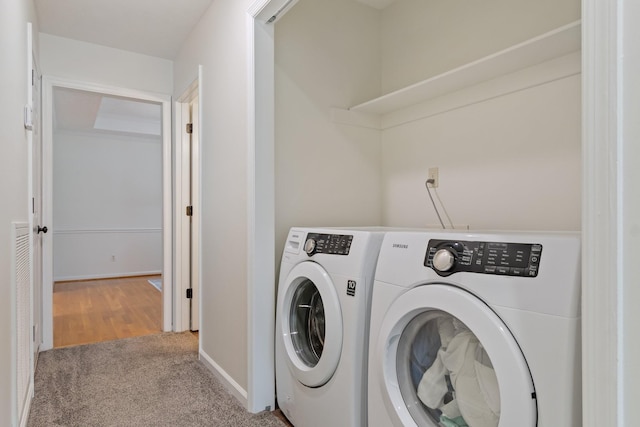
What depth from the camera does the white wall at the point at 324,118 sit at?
2115mm

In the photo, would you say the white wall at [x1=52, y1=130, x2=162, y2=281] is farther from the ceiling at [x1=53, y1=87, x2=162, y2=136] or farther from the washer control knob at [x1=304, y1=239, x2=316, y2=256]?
the washer control knob at [x1=304, y1=239, x2=316, y2=256]

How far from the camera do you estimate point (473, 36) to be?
2027 millimetres

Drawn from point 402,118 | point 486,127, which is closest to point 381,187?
point 402,118

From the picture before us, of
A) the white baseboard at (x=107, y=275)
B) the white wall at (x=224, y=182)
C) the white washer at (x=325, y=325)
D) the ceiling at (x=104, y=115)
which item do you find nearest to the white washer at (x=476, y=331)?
the white washer at (x=325, y=325)

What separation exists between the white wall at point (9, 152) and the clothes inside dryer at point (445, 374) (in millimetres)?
1338

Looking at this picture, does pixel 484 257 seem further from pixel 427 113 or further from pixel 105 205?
pixel 105 205

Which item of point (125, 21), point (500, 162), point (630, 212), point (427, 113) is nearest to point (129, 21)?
point (125, 21)

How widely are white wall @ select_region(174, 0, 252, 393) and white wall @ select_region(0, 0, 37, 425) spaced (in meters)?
0.96

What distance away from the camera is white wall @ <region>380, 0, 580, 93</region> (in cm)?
174

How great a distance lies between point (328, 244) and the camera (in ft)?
5.29

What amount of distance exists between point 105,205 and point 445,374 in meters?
6.24

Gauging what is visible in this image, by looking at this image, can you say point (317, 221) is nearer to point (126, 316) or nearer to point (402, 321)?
point (402, 321)

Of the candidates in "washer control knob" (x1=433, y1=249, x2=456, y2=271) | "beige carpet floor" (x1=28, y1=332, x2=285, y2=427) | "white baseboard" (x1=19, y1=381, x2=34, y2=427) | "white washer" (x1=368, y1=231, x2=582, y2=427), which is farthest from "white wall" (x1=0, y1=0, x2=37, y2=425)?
"washer control knob" (x1=433, y1=249, x2=456, y2=271)

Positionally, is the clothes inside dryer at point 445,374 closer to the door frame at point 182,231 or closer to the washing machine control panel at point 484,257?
the washing machine control panel at point 484,257
